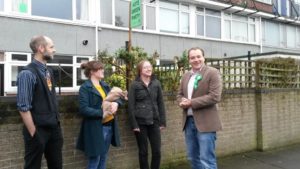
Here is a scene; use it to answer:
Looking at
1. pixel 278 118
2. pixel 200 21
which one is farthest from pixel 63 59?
pixel 278 118

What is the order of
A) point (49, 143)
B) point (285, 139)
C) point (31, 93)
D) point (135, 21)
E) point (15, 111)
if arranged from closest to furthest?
1. point (31, 93)
2. point (49, 143)
3. point (15, 111)
4. point (135, 21)
5. point (285, 139)

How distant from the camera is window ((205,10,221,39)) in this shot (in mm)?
23859

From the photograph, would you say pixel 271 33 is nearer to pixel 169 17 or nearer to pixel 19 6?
pixel 169 17

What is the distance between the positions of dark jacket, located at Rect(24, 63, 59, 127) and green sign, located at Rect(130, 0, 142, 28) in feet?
7.84

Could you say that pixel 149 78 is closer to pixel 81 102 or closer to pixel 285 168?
pixel 81 102

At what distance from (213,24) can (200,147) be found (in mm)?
20083

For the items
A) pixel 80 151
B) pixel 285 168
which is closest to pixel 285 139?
pixel 285 168

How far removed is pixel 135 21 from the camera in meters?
6.21

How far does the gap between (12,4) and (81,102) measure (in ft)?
39.2

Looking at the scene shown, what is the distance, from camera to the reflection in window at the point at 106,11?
60.1 feet

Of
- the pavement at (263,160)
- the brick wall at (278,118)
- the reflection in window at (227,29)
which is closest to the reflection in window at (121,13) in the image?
the reflection in window at (227,29)

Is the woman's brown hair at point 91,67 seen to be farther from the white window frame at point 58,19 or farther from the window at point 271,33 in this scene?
the window at point 271,33

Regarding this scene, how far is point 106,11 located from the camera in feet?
60.5

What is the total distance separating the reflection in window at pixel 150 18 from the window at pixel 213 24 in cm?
440
